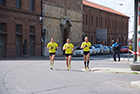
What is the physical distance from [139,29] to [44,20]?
82.9 ft

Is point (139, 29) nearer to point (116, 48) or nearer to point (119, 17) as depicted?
point (116, 48)

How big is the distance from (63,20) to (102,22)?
65.6ft

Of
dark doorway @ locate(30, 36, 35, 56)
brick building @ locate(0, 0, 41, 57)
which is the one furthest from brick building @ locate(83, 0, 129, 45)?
dark doorway @ locate(30, 36, 35, 56)

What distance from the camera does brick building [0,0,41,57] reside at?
1280 inches

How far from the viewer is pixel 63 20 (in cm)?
4488

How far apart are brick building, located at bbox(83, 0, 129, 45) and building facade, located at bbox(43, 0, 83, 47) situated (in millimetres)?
4369

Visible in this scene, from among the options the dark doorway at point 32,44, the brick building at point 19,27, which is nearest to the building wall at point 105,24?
the brick building at point 19,27

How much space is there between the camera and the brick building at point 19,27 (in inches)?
1280

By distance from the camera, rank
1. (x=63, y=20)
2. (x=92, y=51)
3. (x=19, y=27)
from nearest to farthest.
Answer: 1. (x=19, y=27)
2. (x=92, y=51)
3. (x=63, y=20)

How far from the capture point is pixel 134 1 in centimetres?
1758

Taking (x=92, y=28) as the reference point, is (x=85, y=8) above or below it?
above

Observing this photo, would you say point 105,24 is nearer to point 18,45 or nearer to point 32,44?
point 32,44

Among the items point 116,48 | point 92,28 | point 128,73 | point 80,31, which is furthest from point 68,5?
point 128,73

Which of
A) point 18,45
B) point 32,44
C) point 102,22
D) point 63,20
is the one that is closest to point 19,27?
point 18,45
